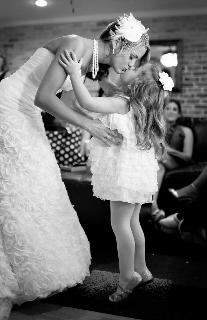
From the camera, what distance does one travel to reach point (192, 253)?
282 centimetres

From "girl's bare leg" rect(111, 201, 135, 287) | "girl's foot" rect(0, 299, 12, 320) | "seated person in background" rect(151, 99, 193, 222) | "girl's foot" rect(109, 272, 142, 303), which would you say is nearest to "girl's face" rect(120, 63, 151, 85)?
"girl's bare leg" rect(111, 201, 135, 287)

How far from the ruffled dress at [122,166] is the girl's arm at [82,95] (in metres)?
0.06

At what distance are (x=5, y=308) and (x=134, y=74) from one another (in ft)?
4.28

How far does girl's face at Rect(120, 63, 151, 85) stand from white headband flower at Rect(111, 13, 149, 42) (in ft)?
0.48

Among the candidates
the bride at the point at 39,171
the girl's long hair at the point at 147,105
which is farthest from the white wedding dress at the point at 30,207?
the girl's long hair at the point at 147,105

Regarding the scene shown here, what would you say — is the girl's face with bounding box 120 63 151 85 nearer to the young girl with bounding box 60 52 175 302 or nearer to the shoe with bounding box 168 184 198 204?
the young girl with bounding box 60 52 175 302

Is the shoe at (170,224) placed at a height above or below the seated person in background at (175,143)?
below

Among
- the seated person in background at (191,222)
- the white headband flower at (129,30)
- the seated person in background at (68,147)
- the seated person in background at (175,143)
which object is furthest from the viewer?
the seated person in background at (175,143)

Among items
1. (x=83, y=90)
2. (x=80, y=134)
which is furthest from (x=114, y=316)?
(x=80, y=134)

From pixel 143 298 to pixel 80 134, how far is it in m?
2.49

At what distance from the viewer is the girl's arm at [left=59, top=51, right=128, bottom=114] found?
5.93ft

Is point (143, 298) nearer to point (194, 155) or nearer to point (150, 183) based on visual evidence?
point (150, 183)

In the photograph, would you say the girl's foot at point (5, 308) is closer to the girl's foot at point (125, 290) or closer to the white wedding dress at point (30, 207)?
the white wedding dress at point (30, 207)

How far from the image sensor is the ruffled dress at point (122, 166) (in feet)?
6.31
